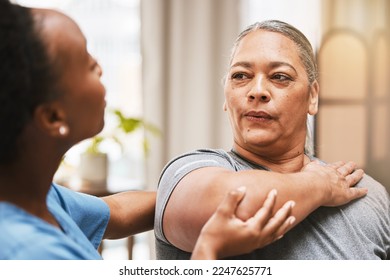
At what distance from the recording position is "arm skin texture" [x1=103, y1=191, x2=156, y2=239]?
911 mm

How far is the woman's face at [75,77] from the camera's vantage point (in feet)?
1.84

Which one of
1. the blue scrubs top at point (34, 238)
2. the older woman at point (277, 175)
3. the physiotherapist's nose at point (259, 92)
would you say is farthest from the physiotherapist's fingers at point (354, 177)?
the blue scrubs top at point (34, 238)

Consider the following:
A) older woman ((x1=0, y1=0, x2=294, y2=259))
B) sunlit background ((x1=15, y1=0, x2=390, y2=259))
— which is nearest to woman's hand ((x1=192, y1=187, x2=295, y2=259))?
older woman ((x1=0, y1=0, x2=294, y2=259))

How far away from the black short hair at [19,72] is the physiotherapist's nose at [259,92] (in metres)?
0.43

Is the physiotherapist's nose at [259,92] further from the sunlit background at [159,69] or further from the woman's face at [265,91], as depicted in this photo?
the sunlit background at [159,69]

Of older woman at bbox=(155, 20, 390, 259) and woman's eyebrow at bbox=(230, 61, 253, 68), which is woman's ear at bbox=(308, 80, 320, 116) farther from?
woman's eyebrow at bbox=(230, 61, 253, 68)

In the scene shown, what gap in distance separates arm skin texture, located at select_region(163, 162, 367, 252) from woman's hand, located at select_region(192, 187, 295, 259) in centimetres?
3

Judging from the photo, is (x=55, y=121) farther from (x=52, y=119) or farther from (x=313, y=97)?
(x=313, y=97)

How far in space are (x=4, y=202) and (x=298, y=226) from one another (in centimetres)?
49

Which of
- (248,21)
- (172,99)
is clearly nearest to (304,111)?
(248,21)

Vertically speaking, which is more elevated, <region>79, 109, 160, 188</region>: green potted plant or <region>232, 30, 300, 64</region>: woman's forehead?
<region>232, 30, 300, 64</region>: woman's forehead

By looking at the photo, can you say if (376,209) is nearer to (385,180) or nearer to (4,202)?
(385,180)

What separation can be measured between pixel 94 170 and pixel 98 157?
2.1 inches

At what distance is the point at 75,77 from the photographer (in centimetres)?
58
